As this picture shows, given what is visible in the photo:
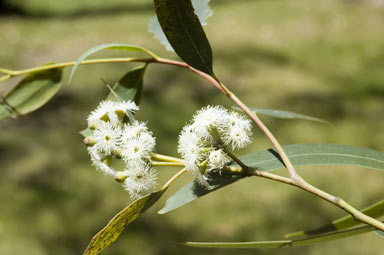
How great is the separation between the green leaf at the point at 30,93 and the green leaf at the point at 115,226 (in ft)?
0.99

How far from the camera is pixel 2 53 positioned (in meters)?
4.59

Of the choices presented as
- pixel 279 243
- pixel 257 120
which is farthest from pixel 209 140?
pixel 279 243

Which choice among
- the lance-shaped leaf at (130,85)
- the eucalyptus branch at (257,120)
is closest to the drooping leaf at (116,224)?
the eucalyptus branch at (257,120)

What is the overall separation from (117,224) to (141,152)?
9 cm

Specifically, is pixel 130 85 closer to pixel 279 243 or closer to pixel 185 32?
pixel 185 32

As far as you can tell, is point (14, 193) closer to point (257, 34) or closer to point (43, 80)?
point (43, 80)

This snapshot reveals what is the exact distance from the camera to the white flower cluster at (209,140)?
0.48m

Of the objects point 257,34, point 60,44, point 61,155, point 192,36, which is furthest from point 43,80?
point 257,34

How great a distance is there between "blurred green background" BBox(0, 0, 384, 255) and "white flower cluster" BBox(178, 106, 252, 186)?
0.71 feet

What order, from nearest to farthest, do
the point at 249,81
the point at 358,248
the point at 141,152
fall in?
the point at 141,152 < the point at 358,248 < the point at 249,81

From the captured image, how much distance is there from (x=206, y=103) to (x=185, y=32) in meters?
2.94

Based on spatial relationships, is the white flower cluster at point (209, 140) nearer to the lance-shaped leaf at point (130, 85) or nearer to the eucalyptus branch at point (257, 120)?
the eucalyptus branch at point (257, 120)

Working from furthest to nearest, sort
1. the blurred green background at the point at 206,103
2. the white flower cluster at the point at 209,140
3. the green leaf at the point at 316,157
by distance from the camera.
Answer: the blurred green background at the point at 206,103
the green leaf at the point at 316,157
the white flower cluster at the point at 209,140

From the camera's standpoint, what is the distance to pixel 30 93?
0.75m
